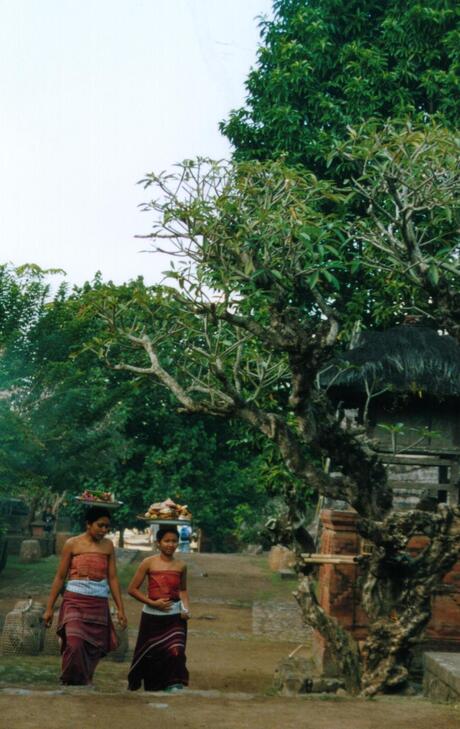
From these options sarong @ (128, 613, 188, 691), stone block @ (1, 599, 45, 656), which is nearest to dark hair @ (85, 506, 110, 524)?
sarong @ (128, 613, 188, 691)

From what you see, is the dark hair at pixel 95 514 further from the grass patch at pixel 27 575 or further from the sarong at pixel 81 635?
the grass patch at pixel 27 575

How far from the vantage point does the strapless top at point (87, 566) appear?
8.10 metres

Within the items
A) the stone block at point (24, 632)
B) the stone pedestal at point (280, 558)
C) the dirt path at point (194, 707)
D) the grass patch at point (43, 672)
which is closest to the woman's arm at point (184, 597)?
the dirt path at point (194, 707)

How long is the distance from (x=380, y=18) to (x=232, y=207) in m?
11.1

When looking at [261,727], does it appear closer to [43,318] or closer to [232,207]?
[232,207]

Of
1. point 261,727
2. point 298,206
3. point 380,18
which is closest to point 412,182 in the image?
point 298,206

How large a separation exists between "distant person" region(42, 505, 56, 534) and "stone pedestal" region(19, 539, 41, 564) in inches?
261

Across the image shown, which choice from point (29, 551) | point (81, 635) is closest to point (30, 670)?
point (81, 635)

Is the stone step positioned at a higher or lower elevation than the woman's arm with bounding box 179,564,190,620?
lower

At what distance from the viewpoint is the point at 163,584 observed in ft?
27.9

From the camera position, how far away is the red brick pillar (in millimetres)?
12453

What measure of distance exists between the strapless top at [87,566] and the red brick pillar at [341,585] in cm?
511

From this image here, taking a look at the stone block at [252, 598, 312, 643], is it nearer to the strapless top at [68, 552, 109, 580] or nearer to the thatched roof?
the thatched roof

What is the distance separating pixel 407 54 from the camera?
1942 cm
